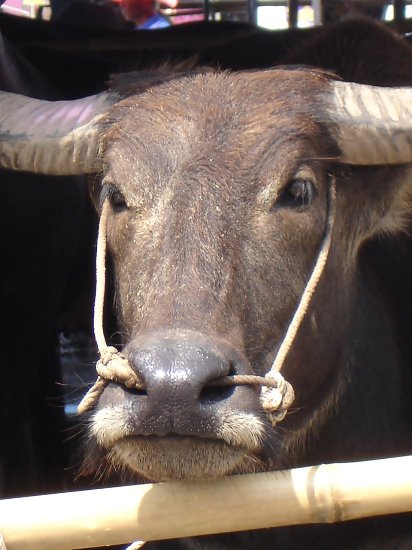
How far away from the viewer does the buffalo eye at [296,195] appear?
2852mm

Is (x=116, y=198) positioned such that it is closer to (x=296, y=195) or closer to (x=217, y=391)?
(x=296, y=195)

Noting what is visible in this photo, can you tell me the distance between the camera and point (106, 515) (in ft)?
6.86

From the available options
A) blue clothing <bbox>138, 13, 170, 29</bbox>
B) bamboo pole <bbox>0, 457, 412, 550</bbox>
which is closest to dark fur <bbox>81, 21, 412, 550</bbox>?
bamboo pole <bbox>0, 457, 412, 550</bbox>

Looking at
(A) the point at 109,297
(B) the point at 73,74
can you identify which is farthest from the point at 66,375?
(A) the point at 109,297

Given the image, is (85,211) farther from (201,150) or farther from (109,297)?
(201,150)

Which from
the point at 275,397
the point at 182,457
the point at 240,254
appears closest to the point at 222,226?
the point at 240,254

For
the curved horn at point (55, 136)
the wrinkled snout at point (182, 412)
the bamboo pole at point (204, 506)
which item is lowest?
the bamboo pole at point (204, 506)

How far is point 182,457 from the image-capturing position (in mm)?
2314

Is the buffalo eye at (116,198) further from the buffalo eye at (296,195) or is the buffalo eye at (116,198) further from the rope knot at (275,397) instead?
the rope knot at (275,397)

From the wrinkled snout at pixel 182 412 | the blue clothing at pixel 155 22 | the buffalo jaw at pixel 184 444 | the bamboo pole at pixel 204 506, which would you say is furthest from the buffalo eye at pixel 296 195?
the blue clothing at pixel 155 22

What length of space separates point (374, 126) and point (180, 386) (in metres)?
1.17

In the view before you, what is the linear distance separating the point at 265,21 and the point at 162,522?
25.8ft

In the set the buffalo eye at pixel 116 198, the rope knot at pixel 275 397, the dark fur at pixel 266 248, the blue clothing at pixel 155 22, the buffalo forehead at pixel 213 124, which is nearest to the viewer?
the rope knot at pixel 275 397

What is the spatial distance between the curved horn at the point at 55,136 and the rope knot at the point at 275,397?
3.87 ft
